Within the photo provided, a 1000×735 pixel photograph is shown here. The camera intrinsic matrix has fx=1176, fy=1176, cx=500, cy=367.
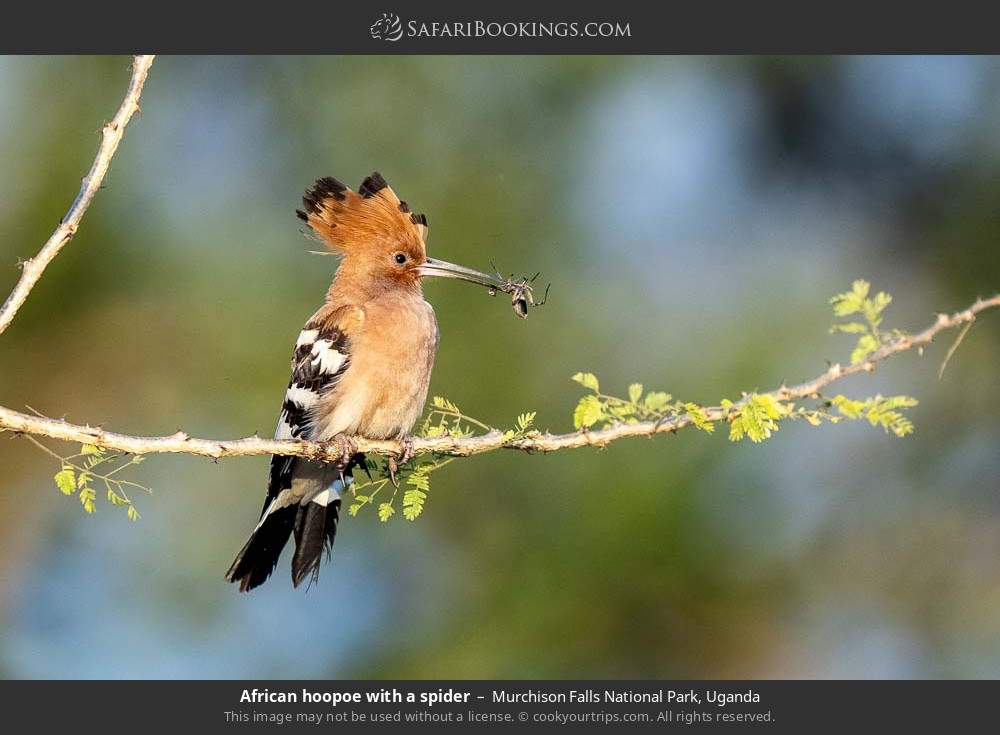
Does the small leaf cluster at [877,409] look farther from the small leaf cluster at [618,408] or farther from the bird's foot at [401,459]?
the bird's foot at [401,459]

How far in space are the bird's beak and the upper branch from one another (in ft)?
5.18

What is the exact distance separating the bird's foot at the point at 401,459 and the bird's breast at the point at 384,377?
0.25 m

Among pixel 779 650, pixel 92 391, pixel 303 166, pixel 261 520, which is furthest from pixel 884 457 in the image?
pixel 261 520

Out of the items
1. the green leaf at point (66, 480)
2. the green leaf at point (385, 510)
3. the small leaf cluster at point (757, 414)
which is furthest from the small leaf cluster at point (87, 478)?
the small leaf cluster at point (757, 414)

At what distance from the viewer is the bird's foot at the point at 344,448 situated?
376 centimetres

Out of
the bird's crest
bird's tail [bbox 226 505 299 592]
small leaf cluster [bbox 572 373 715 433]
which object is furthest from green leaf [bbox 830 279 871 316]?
bird's tail [bbox 226 505 299 592]

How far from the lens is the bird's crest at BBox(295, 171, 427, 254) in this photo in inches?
170

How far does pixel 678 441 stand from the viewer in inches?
330

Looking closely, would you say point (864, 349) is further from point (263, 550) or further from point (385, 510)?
point (263, 550)

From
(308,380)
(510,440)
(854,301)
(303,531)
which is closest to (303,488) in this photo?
(303,531)

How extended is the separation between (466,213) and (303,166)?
4.71ft

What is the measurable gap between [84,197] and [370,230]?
5.33 feet

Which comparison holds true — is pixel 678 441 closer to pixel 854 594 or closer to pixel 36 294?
pixel 854 594

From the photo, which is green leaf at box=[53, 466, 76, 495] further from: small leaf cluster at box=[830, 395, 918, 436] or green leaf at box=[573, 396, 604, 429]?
small leaf cluster at box=[830, 395, 918, 436]
